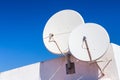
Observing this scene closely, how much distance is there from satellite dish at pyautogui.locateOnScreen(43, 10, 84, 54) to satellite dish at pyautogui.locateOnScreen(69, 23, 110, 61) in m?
1.73

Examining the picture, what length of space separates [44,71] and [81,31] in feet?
14.5

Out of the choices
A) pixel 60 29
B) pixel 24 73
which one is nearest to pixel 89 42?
pixel 60 29

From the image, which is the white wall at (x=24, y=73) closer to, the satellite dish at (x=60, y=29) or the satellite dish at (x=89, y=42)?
the satellite dish at (x=60, y=29)

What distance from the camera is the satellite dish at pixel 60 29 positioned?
48.4 feet

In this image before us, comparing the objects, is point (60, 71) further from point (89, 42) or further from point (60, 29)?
point (89, 42)

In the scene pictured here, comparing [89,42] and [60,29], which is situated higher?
[60,29]

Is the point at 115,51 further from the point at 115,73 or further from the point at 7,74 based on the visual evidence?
the point at 7,74

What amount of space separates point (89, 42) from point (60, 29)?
3.03 metres

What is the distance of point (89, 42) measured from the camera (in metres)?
12.7

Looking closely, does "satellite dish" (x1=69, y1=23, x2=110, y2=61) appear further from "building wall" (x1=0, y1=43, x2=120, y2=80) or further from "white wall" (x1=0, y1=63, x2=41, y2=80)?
"white wall" (x1=0, y1=63, x2=41, y2=80)

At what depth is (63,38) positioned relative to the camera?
1500 centimetres

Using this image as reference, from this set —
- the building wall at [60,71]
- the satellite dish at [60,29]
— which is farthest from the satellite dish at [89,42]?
the satellite dish at [60,29]

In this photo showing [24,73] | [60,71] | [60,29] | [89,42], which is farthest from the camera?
[24,73]

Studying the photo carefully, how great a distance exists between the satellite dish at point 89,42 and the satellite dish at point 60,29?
1.73 metres
